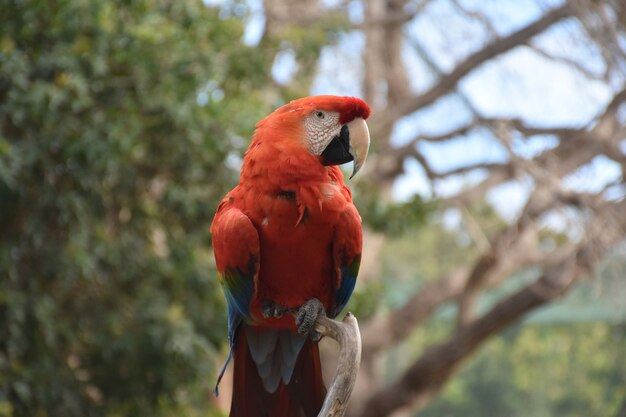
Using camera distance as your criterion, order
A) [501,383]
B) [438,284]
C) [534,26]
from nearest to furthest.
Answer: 1. [534,26]
2. [438,284]
3. [501,383]

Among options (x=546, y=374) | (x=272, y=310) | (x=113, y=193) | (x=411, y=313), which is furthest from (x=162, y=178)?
(x=546, y=374)

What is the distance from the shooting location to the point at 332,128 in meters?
1.23

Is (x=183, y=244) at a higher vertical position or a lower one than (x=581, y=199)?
higher

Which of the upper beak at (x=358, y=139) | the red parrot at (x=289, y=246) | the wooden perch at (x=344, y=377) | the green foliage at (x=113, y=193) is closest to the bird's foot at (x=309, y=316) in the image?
the red parrot at (x=289, y=246)

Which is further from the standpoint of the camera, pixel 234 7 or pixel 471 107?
pixel 471 107

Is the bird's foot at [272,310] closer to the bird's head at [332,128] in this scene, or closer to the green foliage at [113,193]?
the bird's head at [332,128]

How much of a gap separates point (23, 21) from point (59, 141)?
37 centimetres

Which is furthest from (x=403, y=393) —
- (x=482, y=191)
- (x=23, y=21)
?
(x=23, y=21)

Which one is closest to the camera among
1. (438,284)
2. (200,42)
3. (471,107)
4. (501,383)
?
(200,42)

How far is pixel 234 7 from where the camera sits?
2.85 meters

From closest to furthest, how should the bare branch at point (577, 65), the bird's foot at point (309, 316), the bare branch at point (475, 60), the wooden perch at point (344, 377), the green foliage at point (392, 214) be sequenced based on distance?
the wooden perch at point (344, 377) → the bird's foot at point (309, 316) → the green foliage at point (392, 214) → the bare branch at point (577, 65) → the bare branch at point (475, 60)

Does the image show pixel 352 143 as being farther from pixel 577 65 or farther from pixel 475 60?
pixel 475 60

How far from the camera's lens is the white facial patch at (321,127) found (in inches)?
48.2

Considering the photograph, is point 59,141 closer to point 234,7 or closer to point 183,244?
point 183,244
